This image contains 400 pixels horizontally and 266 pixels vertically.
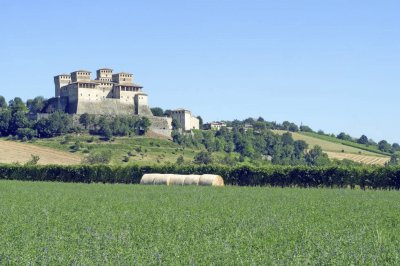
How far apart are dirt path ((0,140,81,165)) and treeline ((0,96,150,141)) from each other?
25944 mm

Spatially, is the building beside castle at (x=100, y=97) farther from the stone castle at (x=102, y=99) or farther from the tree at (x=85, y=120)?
the tree at (x=85, y=120)

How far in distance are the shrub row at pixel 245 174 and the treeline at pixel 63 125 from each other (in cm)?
8894

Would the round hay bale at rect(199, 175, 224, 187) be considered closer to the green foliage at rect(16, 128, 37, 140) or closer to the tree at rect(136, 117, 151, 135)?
the green foliage at rect(16, 128, 37, 140)

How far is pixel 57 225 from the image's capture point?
958 inches

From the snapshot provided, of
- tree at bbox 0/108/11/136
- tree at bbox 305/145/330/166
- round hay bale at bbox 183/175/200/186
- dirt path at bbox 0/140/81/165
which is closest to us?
round hay bale at bbox 183/175/200/186

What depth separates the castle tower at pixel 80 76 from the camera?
196m

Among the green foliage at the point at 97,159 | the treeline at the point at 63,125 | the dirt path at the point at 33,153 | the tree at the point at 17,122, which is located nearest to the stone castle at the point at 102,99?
the treeline at the point at 63,125

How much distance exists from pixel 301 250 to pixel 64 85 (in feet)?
612

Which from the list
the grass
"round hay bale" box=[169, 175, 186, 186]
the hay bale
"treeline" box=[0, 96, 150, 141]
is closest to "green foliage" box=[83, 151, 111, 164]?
the grass

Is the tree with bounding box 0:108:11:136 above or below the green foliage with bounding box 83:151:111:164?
above

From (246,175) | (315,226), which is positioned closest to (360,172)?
(246,175)

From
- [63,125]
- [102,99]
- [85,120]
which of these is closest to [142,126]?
[85,120]

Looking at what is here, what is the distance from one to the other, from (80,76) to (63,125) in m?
29.8

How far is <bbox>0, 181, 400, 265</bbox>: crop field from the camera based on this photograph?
1670 cm
